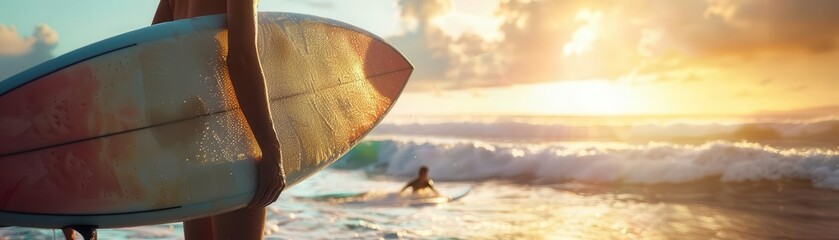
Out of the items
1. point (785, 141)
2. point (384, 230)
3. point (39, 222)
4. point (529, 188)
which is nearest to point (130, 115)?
point (39, 222)

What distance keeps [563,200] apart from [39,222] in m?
9.51

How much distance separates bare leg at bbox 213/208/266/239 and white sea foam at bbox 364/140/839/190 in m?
12.8

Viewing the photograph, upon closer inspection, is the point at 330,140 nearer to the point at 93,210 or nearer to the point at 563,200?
the point at 93,210

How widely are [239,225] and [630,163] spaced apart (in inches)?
564

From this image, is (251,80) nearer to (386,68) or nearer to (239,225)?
(239,225)

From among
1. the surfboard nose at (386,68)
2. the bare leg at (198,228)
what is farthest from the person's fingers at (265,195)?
the surfboard nose at (386,68)

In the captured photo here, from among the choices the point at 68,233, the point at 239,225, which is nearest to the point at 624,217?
the point at 239,225

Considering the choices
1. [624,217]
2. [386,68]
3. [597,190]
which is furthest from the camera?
[597,190]

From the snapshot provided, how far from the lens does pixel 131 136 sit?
7.59ft

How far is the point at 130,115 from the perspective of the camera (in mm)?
2332

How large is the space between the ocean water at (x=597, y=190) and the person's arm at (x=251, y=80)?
411 cm

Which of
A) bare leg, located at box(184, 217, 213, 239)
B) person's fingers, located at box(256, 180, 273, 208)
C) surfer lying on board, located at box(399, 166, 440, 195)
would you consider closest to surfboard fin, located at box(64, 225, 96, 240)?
bare leg, located at box(184, 217, 213, 239)

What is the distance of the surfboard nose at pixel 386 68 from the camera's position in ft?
11.2

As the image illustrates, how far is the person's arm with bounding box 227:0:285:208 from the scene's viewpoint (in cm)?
201
